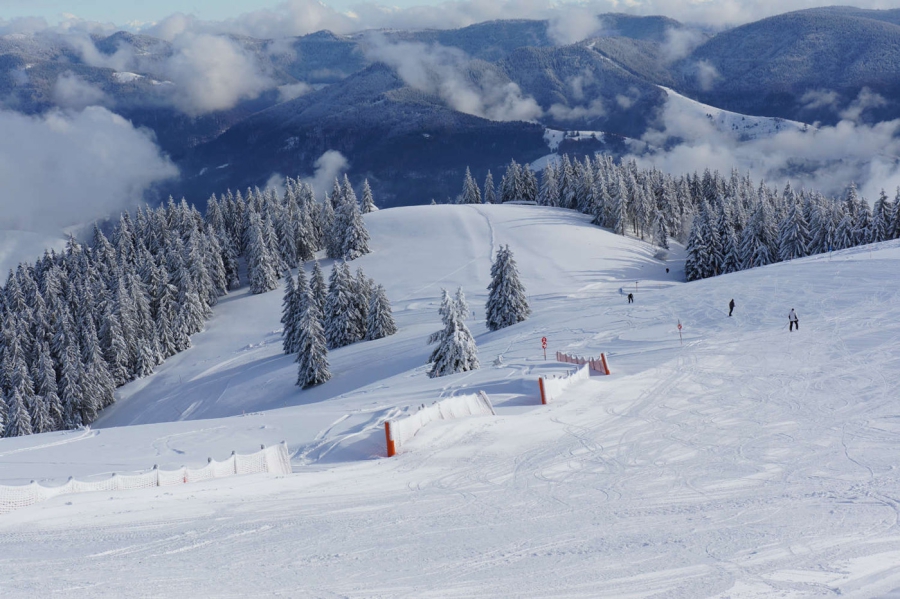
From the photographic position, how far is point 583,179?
116 metres

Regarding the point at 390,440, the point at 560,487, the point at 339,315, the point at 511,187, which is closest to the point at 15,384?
the point at 339,315

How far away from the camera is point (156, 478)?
14.7 metres

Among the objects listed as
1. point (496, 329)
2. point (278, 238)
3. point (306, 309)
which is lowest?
point (496, 329)

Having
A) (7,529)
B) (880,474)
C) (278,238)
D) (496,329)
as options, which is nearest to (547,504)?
(880,474)

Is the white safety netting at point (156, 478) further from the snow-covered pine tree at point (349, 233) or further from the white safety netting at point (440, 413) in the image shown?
the snow-covered pine tree at point (349, 233)

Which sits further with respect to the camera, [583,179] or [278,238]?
[583,179]

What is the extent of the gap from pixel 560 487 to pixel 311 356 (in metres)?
37.7

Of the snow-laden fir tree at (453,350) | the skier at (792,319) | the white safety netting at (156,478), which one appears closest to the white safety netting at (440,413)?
the white safety netting at (156,478)

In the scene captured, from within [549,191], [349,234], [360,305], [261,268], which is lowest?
[360,305]

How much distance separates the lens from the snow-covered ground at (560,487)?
29.3 ft

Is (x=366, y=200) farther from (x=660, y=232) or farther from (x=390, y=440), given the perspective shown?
(x=390, y=440)

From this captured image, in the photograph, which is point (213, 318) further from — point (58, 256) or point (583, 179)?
point (583, 179)

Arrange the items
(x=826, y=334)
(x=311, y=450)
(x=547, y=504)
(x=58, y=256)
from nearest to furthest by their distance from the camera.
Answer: (x=547, y=504), (x=311, y=450), (x=826, y=334), (x=58, y=256)

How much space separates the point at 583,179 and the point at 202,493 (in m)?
108
